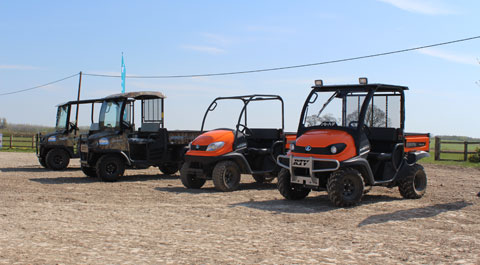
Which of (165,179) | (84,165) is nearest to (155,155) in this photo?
(165,179)

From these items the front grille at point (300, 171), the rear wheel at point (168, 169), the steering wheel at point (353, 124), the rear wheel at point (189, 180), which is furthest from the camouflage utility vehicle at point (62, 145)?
the steering wheel at point (353, 124)

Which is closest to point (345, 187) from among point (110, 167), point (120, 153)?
point (120, 153)

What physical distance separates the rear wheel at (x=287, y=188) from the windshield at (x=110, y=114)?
6.44 m

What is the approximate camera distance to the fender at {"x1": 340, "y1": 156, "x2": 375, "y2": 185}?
29.3 feet

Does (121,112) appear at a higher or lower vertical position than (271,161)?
higher

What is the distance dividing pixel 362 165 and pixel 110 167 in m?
7.58

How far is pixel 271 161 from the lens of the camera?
12422 millimetres

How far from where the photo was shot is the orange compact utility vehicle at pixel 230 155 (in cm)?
1142

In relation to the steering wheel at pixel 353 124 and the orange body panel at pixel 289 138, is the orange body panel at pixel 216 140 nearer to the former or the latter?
the orange body panel at pixel 289 138

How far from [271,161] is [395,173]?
10.9 feet

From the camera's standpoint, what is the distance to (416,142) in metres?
10.8

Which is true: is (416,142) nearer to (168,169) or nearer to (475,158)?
(168,169)

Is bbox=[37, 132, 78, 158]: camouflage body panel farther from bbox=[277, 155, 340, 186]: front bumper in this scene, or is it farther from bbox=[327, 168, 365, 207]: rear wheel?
bbox=[327, 168, 365, 207]: rear wheel

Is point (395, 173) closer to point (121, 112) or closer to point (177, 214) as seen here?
point (177, 214)
